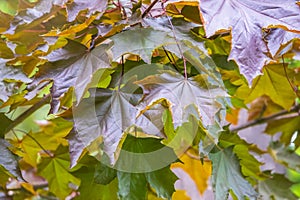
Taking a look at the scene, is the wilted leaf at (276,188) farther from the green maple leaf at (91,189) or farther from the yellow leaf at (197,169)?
the green maple leaf at (91,189)

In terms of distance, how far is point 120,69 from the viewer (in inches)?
24.7

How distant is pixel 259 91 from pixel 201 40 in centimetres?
32

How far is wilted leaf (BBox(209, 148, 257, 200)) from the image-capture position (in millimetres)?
677

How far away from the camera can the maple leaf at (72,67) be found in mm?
565

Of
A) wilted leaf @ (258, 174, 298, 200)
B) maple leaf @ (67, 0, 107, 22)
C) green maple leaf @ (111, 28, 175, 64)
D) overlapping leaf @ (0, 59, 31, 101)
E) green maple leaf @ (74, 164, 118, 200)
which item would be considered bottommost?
wilted leaf @ (258, 174, 298, 200)

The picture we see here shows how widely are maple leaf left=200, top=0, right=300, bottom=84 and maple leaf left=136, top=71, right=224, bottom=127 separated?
0.18ft

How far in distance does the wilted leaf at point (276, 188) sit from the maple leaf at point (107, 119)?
0.43 meters

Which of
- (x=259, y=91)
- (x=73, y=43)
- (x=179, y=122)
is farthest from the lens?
(x=259, y=91)

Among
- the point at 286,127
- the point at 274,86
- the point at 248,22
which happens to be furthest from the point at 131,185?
the point at 286,127

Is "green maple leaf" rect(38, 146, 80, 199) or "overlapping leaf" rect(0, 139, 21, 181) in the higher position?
"overlapping leaf" rect(0, 139, 21, 181)

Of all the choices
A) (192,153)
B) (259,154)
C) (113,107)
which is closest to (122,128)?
(113,107)

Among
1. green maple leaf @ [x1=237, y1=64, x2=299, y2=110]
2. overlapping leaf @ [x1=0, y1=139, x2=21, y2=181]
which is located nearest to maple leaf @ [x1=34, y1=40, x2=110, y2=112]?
overlapping leaf @ [x1=0, y1=139, x2=21, y2=181]

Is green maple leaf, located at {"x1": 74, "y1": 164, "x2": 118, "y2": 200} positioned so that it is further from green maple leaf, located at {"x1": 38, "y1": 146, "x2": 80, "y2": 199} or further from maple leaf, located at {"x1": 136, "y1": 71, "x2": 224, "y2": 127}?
maple leaf, located at {"x1": 136, "y1": 71, "x2": 224, "y2": 127}

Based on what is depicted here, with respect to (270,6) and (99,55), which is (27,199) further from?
(270,6)
